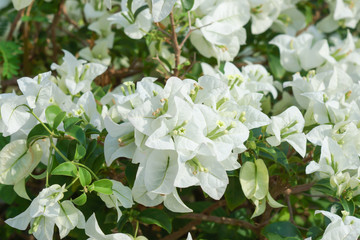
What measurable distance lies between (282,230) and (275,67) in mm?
581

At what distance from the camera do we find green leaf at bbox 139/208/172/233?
2.91 ft

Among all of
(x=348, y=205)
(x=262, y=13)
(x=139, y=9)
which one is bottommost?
(x=348, y=205)

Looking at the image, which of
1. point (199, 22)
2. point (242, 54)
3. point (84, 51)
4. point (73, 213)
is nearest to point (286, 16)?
point (242, 54)

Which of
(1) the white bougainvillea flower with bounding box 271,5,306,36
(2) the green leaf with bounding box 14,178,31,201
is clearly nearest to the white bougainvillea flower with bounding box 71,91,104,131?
(2) the green leaf with bounding box 14,178,31,201

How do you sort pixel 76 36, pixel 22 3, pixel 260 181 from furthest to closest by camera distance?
pixel 76 36
pixel 22 3
pixel 260 181

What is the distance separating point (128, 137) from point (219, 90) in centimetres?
18

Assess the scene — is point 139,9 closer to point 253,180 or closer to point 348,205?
point 253,180

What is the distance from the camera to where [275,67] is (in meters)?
1.37

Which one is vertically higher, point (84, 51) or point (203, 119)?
point (203, 119)

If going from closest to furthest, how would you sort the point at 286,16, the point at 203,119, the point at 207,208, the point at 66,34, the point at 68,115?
1. the point at 203,119
2. the point at 68,115
3. the point at 207,208
4. the point at 286,16
5. the point at 66,34

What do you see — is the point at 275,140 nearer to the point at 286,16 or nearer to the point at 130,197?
the point at 130,197

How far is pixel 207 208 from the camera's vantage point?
1190mm

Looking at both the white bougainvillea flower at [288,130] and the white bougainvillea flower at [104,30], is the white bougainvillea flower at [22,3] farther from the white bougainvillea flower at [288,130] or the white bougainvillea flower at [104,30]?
the white bougainvillea flower at [288,130]

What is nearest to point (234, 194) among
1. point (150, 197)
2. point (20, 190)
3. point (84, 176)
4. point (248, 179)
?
point (248, 179)
